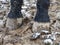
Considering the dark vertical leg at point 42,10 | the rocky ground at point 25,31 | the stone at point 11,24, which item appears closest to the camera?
the rocky ground at point 25,31

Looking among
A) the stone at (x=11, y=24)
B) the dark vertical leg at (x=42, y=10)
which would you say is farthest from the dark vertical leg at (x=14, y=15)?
the dark vertical leg at (x=42, y=10)

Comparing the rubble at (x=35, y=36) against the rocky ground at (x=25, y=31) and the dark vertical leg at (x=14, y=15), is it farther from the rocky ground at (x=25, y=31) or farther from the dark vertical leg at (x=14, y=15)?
the dark vertical leg at (x=14, y=15)

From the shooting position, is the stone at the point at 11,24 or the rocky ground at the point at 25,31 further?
the stone at the point at 11,24

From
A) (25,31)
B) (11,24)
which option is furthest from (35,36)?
(11,24)

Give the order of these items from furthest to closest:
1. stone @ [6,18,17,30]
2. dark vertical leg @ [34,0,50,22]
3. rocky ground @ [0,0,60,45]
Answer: stone @ [6,18,17,30] < dark vertical leg @ [34,0,50,22] < rocky ground @ [0,0,60,45]

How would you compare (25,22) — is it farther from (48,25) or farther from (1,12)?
(1,12)

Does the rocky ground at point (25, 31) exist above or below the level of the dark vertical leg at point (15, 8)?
below

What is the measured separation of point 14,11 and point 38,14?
25 cm

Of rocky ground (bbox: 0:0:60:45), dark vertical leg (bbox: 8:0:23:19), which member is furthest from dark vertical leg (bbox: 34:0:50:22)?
dark vertical leg (bbox: 8:0:23:19)

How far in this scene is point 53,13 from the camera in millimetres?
2611

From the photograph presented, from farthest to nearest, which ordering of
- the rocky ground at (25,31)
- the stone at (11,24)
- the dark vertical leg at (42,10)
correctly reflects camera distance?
the stone at (11,24) < the dark vertical leg at (42,10) < the rocky ground at (25,31)

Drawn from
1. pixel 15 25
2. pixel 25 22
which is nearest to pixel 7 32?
pixel 15 25

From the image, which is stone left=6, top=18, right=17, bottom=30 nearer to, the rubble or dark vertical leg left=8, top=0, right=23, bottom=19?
dark vertical leg left=8, top=0, right=23, bottom=19

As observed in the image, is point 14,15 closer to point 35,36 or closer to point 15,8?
point 15,8
